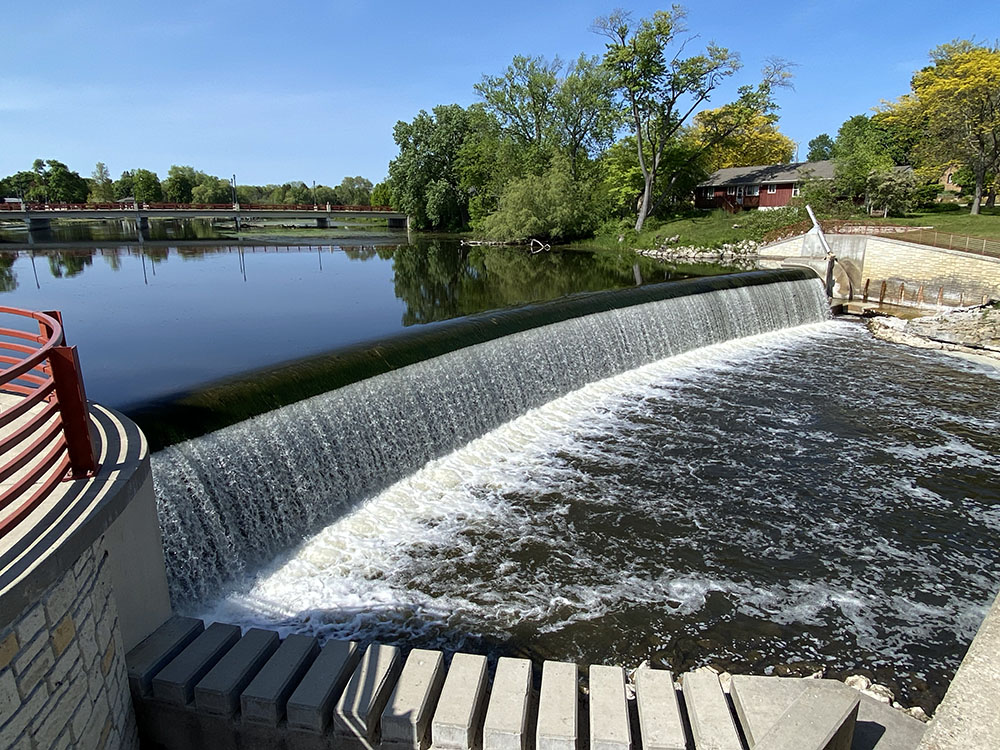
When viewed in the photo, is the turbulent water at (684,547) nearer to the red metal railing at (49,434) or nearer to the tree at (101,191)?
the red metal railing at (49,434)

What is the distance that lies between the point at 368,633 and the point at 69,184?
91.1 meters

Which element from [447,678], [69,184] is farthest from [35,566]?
[69,184]

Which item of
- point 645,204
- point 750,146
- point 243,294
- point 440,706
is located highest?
point 750,146

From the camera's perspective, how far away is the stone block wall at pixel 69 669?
2.75 meters

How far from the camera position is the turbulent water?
5.54 metres

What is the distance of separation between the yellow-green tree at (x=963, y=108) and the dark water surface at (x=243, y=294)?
16.4 meters

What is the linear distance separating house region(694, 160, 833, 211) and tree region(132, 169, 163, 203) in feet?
245

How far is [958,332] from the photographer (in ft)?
52.1

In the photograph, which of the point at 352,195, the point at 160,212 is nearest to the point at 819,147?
the point at 352,195

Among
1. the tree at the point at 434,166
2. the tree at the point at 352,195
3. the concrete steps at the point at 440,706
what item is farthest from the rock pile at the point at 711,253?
the tree at the point at 352,195

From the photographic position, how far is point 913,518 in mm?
7574

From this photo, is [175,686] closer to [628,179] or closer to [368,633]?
[368,633]

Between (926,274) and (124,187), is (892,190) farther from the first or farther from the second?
(124,187)

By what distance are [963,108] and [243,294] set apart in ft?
112
